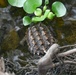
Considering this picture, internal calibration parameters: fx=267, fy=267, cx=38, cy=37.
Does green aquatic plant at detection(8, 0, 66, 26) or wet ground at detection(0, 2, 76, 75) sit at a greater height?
green aquatic plant at detection(8, 0, 66, 26)

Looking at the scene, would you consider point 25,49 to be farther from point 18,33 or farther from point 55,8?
point 55,8

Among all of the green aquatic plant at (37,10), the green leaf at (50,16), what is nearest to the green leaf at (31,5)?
the green aquatic plant at (37,10)

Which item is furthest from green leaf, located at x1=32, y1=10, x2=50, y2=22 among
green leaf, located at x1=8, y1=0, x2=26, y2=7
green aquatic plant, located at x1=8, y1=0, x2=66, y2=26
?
green leaf, located at x1=8, y1=0, x2=26, y2=7

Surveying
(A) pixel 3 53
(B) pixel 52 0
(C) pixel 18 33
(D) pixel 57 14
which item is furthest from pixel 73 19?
(A) pixel 3 53

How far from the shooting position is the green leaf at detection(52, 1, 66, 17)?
226 centimetres

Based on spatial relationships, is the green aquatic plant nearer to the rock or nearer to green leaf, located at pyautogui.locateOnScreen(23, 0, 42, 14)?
green leaf, located at pyautogui.locateOnScreen(23, 0, 42, 14)

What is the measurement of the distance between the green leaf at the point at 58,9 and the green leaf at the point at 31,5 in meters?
0.13

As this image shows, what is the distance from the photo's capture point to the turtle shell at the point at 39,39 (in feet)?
6.68

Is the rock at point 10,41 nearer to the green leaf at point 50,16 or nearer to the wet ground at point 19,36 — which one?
the wet ground at point 19,36

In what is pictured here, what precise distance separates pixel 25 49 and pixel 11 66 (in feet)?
0.70

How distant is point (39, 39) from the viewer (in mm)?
2072

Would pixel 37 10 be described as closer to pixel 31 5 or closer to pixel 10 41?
pixel 31 5

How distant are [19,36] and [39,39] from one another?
0.72ft

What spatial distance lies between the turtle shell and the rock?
11 cm
